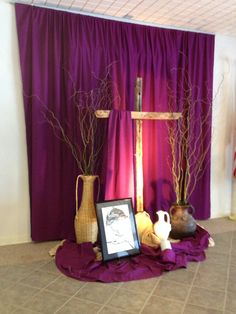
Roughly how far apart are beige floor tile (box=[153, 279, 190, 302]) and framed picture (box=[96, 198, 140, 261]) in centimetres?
44

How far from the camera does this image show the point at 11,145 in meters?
2.95

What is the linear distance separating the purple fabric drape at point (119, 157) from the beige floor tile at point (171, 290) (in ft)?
3.06

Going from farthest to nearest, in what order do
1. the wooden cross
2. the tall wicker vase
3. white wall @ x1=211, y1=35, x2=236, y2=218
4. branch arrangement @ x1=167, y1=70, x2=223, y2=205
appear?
1. white wall @ x1=211, y1=35, x2=236, y2=218
2. branch arrangement @ x1=167, y1=70, x2=223, y2=205
3. the wooden cross
4. the tall wicker vase

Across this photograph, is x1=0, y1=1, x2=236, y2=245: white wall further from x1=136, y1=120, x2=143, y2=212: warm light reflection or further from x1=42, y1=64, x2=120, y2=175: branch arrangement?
x1=136, y1=120, x2=143, y2=212: warm light reflection

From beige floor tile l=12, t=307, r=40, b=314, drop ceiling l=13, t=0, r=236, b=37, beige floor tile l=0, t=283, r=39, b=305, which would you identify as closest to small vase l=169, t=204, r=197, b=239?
beige floor tile l=0, t=283, r=39, b=305

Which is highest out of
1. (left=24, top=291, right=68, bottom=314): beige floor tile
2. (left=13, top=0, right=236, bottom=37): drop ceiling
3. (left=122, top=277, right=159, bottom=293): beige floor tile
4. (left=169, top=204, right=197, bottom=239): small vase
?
(left=13, top=0, right=236, bottom=37): drop ceiling

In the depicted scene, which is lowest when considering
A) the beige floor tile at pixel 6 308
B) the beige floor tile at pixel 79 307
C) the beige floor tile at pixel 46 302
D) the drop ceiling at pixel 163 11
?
the beige floor tile at pixel 79 307

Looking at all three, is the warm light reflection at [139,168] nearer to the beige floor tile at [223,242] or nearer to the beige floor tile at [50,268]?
the beige floor tile at [223,242]

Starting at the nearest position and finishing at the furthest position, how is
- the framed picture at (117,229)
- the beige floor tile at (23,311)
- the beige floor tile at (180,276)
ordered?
the beige floor tile at (23,311) → the beige floor tile at (180,276) → the framed picture at (117,229)

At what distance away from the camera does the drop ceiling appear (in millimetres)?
2801

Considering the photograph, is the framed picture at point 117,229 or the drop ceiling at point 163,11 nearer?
the framed picture at point 117,229

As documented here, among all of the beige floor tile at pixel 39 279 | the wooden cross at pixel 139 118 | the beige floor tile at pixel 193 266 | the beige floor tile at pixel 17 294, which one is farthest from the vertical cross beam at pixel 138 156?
the beige floor tile at pixel 17 294

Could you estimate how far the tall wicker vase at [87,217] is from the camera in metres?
2.81

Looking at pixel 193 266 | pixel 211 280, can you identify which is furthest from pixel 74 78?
pixel 211 280
